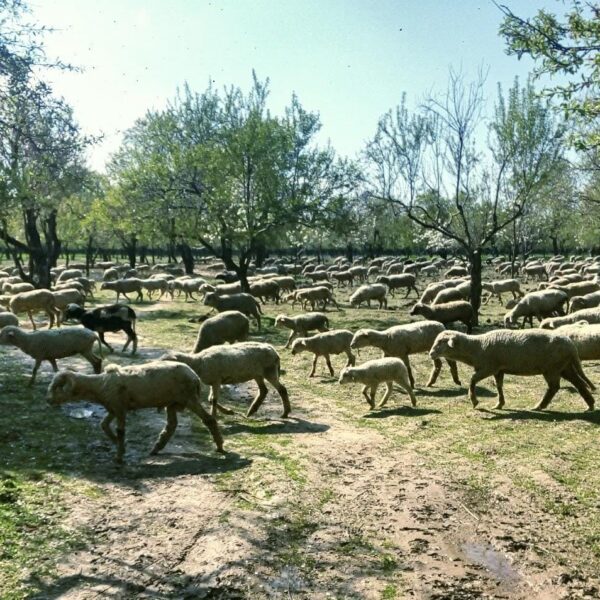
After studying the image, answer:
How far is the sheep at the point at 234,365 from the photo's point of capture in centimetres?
1084

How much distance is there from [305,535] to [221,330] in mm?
10586

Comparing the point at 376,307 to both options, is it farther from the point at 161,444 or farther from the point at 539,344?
the point at 161,444

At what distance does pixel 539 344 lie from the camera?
440 inches

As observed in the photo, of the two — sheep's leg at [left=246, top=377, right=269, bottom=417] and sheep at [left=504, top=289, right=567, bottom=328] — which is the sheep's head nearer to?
sheep's leg at [left=246, top=377, right=269, bottom=417]

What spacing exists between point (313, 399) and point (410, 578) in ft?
24.7

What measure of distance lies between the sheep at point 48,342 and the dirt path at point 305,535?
15.3 ft

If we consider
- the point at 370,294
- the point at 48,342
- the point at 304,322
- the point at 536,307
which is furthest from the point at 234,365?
the point at 370,294

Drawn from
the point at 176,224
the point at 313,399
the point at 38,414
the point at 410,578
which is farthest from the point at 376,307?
the point at 410,578

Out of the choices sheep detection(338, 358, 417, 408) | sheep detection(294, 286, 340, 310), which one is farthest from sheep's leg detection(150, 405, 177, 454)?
sheep detection(294, 286, 340, 310)

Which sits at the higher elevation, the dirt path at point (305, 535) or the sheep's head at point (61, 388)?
the sheep's head at point (61, 388)

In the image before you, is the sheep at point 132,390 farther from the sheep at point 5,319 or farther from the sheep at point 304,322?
the sheep at point 304,322

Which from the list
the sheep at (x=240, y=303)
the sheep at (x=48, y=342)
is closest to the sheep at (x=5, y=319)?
the sheep at (x=48, y=342)

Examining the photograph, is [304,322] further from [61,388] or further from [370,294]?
[61,388]

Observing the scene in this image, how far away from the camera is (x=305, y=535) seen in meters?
6.33
